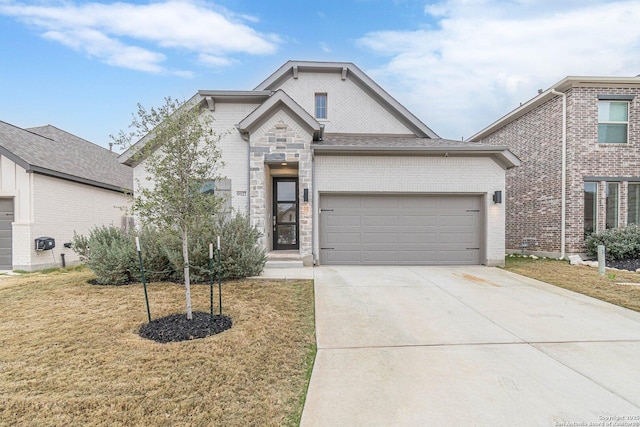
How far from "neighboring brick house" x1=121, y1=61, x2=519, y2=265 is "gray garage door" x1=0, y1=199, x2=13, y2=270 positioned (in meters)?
4.02

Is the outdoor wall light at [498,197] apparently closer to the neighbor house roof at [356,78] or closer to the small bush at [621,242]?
the neighbor house roof at [356,78]

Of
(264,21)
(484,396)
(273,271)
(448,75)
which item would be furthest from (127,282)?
(448,75)

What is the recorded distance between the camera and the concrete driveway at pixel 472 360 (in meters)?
2.66

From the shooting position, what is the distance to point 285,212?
11016mm

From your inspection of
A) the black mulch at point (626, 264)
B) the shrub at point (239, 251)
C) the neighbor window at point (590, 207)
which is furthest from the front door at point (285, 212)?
the neighbor window at point (590, 207)

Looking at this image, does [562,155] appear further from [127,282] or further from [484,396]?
[127,282]

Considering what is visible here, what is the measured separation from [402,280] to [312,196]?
365 cm

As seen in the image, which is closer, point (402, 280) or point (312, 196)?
point (402, 280)

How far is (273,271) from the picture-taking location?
28.7 ft

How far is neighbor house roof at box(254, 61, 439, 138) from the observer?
11961mm

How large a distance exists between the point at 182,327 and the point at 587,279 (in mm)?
9365

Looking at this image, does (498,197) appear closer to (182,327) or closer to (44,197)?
(182,327)

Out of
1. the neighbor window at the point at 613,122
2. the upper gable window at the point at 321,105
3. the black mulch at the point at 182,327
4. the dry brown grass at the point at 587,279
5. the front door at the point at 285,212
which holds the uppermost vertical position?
the upper gable window at the point at 321,105

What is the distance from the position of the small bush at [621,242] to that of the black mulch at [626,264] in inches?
6.4
